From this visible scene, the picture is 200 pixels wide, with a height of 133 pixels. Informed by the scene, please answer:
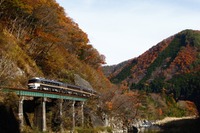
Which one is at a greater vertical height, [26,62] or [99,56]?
[99,56]

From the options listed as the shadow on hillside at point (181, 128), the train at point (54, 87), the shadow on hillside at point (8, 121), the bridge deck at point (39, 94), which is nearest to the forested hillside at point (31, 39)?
the train at point (54, 87)

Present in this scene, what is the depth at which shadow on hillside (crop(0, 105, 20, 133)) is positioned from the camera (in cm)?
3191

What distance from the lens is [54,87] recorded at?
44688 millimetres

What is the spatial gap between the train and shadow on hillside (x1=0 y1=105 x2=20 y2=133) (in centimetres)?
613

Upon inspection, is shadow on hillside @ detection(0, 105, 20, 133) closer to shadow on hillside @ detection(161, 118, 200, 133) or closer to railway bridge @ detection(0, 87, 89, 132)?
railway bridge @ detection(0, 87, 89, 132)

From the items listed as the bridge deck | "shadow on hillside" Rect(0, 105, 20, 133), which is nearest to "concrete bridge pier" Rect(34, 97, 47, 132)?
the bridge deck

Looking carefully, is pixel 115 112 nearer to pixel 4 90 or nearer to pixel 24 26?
pixel 24 26

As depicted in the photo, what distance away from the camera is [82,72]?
73.2m

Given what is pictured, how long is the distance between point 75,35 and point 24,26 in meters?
27.6

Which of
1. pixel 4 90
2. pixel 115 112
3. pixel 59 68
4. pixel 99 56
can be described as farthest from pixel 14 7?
pixel 99 56

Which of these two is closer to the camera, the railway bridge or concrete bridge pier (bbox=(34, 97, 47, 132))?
the railway bridge

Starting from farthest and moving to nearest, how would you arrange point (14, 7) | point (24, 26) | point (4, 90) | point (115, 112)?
point (115, 112)
point (24, 26)
point (14, 7)
point (4, 90)

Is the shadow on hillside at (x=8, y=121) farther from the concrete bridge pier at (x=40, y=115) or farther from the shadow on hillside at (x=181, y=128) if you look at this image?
the shadow on hillside at (x=181, y=128)

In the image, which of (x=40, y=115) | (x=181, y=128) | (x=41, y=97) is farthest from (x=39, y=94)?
(x=181, y=128)
